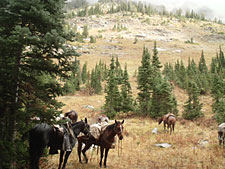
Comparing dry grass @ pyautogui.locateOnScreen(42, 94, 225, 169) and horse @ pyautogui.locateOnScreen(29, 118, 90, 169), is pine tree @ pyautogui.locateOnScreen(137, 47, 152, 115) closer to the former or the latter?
dry grass @ pyautogui.locateOnScreen(42, 94, 225, 169)

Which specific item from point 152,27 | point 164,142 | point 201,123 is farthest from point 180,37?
point 164,142

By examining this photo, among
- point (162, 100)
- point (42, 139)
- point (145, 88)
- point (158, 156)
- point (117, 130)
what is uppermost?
point (42, 139)

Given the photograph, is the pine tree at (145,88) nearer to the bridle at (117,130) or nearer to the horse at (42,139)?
the bridle at (117,130)

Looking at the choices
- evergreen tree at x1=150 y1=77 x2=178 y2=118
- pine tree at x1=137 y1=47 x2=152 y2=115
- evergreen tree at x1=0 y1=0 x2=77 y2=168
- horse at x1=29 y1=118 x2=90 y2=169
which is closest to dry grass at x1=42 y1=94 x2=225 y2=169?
horse at x1=29 y1=118 x2=90 y2=169

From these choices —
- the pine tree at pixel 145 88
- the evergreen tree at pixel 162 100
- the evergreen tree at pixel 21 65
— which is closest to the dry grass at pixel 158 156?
the evergreen tree at pixel 21 65

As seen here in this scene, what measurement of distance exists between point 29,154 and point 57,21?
5.88m

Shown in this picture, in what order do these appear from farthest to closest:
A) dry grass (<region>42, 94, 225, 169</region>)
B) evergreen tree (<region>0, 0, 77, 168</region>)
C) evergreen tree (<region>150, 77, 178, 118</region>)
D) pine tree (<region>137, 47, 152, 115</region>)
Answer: pine tree (<region>137, 47, 152, 115</region>) → evergreen tree (<region>150, 77, 178, 118</region>) → dry grass (<region>42, 94, 225, 169</region>) → evergreen tree (<region>0, 0, 77, 168</region>)

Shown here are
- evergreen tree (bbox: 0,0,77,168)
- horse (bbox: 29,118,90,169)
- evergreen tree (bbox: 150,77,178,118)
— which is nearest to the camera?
evergreen tree (bbox: 0,0,77,168)

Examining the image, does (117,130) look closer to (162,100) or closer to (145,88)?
(162,100)

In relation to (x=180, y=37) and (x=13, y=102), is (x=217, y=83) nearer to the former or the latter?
(x=13, y=102)

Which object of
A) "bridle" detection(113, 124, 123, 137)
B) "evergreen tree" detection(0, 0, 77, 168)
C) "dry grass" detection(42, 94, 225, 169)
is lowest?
"dry grass" detection(42, 94, 225, 169)

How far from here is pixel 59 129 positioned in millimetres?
8062

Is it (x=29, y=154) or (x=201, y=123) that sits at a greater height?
(x=29, y=154)

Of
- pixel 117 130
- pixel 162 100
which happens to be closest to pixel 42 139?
pixel 117 130
